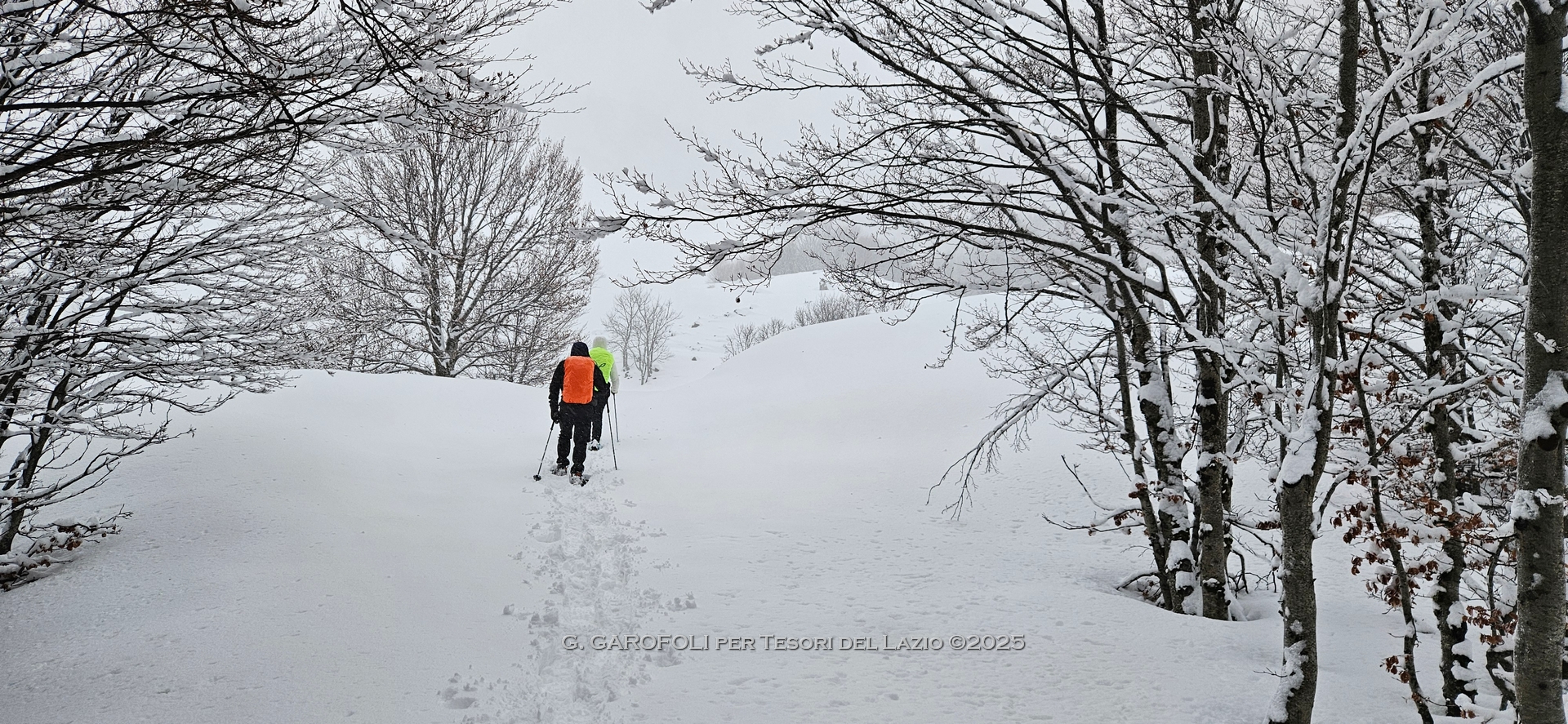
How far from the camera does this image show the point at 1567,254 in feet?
8.96

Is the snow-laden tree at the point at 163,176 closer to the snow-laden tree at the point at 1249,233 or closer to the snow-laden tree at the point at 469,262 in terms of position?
the snow-laden tree at the point at 1249,233

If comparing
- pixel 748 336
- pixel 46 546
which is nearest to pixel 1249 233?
pixel 46 546

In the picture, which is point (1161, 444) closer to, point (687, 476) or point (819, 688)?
point (819, 688)

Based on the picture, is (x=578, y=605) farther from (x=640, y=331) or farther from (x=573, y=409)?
(x=640, y=331)

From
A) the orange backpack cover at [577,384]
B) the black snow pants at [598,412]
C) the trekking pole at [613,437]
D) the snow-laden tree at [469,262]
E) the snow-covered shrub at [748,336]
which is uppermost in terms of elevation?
the snow-covered shrub at [748,336]

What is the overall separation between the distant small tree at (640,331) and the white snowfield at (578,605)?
37.7 meters

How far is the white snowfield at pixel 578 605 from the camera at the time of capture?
3.77 meters

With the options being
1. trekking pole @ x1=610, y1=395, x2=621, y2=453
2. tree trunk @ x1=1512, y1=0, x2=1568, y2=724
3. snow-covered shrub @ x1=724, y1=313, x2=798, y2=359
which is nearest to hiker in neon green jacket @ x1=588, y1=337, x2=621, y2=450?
trekking pole @ x1=610, y1=395, x2=621, y2=453

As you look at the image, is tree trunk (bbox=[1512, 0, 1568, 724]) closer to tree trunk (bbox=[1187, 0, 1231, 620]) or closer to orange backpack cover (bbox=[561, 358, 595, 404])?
tree trunk (bbox=[1187, 0, 1231, 620])

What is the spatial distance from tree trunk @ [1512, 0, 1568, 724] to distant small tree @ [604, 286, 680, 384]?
44.4m

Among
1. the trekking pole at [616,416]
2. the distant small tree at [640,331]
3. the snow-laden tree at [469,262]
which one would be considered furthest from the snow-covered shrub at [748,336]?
A: the trekking pole at [616,416]

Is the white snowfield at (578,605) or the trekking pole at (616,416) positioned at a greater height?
the trekking pole at (616,416)

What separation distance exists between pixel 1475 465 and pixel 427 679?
27.4 feet

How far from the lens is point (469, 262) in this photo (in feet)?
55.6
